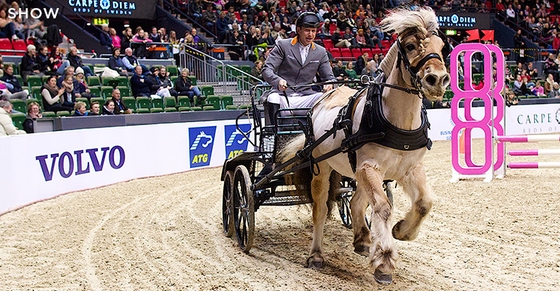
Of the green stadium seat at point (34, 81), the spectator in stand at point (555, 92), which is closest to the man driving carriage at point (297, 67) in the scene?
the green stadium seat at point (34, 81)

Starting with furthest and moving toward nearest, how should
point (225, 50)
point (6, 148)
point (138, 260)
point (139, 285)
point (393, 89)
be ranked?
A: point (225, 50), point (6, 148), point (138, 260), point (139, 285), point (393, 89)

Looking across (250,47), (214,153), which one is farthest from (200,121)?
(250,47)

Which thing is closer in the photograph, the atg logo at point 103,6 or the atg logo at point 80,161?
the atg logo at point 80,161

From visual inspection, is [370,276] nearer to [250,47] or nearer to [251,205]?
[251,205]

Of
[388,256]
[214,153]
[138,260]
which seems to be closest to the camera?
[388,256]

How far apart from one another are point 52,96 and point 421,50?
31.3ft

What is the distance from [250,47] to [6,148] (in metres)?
12.1

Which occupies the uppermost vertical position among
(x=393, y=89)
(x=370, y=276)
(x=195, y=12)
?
(x=195, y=12)

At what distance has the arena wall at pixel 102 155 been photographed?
812cm

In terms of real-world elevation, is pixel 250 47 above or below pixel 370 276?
above

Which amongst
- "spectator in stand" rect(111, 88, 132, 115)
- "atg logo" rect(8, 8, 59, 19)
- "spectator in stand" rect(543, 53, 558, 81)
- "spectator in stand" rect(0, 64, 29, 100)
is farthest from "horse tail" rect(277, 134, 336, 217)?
"spectator in stand" rect(543, 53, 558, 81)

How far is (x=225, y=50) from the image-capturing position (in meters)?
19.0

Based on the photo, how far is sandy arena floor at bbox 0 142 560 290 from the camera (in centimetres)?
464

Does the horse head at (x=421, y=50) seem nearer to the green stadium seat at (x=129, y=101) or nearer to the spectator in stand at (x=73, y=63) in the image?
the green stadium seat at (x=129, y=101)
